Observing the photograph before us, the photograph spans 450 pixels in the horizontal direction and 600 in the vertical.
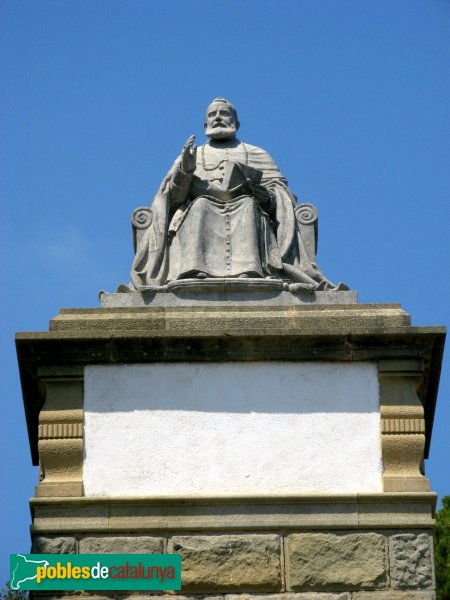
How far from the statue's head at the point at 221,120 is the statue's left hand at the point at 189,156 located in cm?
117

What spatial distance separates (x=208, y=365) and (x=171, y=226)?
1.97 m

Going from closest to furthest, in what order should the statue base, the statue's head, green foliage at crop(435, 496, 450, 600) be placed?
the statue base, the statue's head, green foliage at crop(435, 496, 450, 600)

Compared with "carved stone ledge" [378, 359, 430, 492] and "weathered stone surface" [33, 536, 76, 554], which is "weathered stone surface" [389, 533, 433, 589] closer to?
"carved stone ledge" [378, 359, 430, 492]

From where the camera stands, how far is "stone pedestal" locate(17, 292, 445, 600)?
542 inches

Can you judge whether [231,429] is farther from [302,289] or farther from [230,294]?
[302,289]

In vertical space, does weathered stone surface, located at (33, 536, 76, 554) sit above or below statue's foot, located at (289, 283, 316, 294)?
below

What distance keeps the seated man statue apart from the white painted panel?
111cm

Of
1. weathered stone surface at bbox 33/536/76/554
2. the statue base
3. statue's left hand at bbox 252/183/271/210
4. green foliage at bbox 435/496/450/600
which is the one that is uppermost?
statue's left hand at bbox 252/183/271/210

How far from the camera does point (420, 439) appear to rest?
1421 centimetres

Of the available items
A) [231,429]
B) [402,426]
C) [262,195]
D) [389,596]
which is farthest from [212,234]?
[389,596]

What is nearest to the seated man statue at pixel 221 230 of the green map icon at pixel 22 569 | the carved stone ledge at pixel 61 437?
the carved stone ledge at pixel 61 437

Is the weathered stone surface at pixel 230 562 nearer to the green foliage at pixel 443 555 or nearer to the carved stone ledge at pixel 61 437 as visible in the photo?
the carved stone ledge at pixel 61 437

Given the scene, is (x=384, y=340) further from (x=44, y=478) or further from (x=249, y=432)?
(x=44, y=478)

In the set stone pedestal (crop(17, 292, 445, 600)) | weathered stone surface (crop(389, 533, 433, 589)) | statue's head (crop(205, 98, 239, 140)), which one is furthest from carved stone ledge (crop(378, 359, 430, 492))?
statue's head (crop(205, 98, 239, 140))
